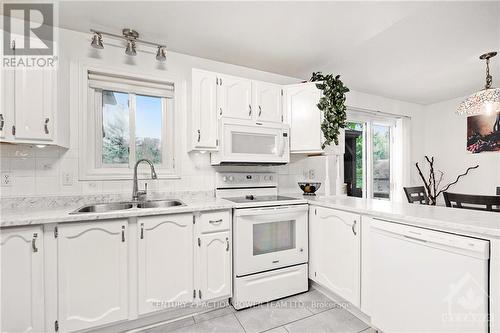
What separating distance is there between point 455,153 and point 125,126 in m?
4.92

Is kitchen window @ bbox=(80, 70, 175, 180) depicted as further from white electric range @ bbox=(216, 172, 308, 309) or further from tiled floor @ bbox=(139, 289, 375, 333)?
tiled floor @ bbox=(139, 289, 375, 333)

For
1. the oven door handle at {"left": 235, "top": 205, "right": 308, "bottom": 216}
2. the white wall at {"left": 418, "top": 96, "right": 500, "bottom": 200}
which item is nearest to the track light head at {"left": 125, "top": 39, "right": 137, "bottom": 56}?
the oven door handle at {"left": 235, "top": 205, "right": 308, "bottom": 216}

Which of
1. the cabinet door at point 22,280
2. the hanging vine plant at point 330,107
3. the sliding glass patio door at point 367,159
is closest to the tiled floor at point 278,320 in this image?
the cabinet door at point 22,280

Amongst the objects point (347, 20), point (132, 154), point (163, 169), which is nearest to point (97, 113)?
point (132, 154)

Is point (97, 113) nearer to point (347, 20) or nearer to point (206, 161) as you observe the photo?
point (206, 161)

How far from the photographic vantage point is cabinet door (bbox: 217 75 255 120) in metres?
2.23

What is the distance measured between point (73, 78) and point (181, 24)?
1036mm

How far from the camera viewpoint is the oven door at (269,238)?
197 cm

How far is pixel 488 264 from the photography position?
3.55 feet

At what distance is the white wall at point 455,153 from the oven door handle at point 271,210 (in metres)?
3.25

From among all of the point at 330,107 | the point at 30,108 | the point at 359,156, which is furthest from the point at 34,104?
the point at 359,156

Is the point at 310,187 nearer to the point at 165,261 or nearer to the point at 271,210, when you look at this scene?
the point at 271,210

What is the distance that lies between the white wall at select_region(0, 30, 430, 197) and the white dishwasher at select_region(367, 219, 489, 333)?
58.1 inches

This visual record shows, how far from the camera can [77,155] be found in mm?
1961
